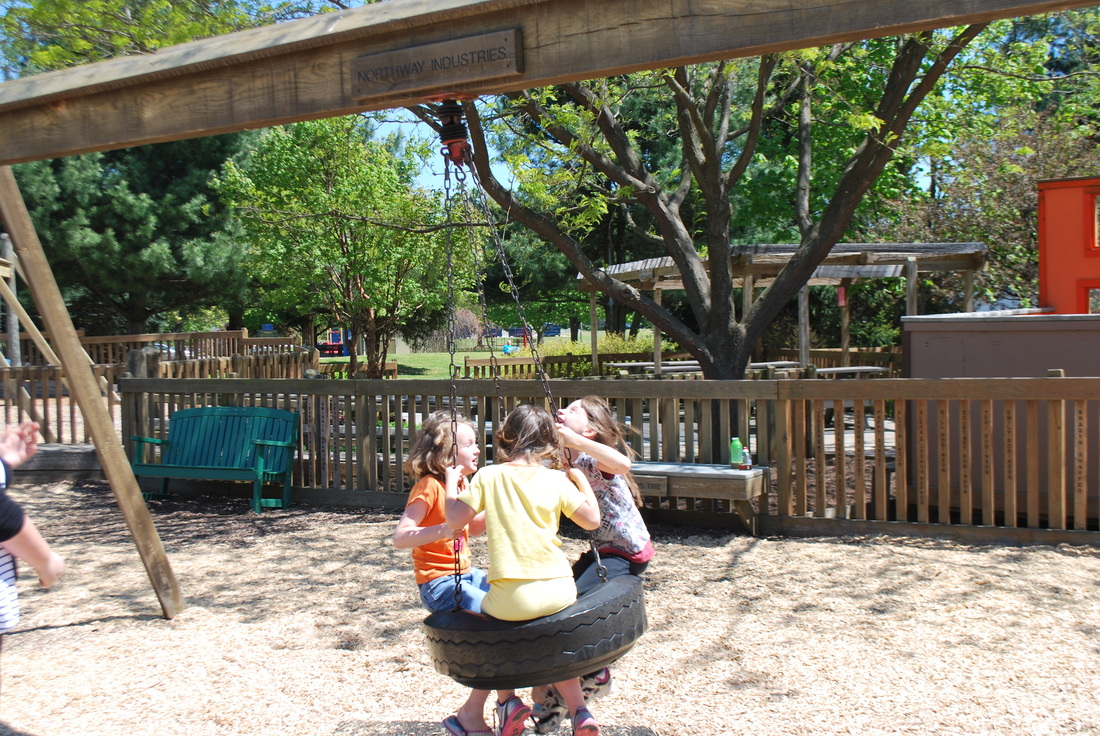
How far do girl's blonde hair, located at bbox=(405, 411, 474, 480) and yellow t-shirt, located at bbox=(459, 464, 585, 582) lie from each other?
22.9 inches

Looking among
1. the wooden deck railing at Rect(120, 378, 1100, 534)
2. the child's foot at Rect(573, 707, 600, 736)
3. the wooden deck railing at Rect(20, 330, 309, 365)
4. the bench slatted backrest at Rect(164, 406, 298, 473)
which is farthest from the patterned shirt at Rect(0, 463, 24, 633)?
the wooden deck railing at Rect(20, 330, 309, 365)

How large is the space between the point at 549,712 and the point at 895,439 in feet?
14.5

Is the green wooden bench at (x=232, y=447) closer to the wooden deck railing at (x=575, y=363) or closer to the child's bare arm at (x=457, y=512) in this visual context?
the child's bare arm at (x=457, y=512)

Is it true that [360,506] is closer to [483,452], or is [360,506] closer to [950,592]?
[483,452]

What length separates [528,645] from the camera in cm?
283

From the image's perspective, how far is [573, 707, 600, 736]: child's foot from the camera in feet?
10.3

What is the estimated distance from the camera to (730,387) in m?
6.85

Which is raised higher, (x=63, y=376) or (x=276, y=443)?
(x=63, y=376)

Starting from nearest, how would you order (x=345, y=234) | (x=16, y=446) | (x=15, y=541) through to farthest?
(x=15, y=541), (x=16, y=446), (x=345, y=234)

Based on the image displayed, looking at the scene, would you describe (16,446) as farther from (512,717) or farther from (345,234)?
(345,234)

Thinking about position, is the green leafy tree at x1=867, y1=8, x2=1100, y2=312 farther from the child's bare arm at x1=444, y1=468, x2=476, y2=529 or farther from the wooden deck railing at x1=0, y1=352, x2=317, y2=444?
the child's bare arm at x1=444, y1=468, x2=476, y2=529

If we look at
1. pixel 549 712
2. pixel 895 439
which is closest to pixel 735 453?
pixel 895 439

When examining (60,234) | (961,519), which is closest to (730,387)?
(961,519)

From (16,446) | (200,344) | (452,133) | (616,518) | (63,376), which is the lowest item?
(616,518)
